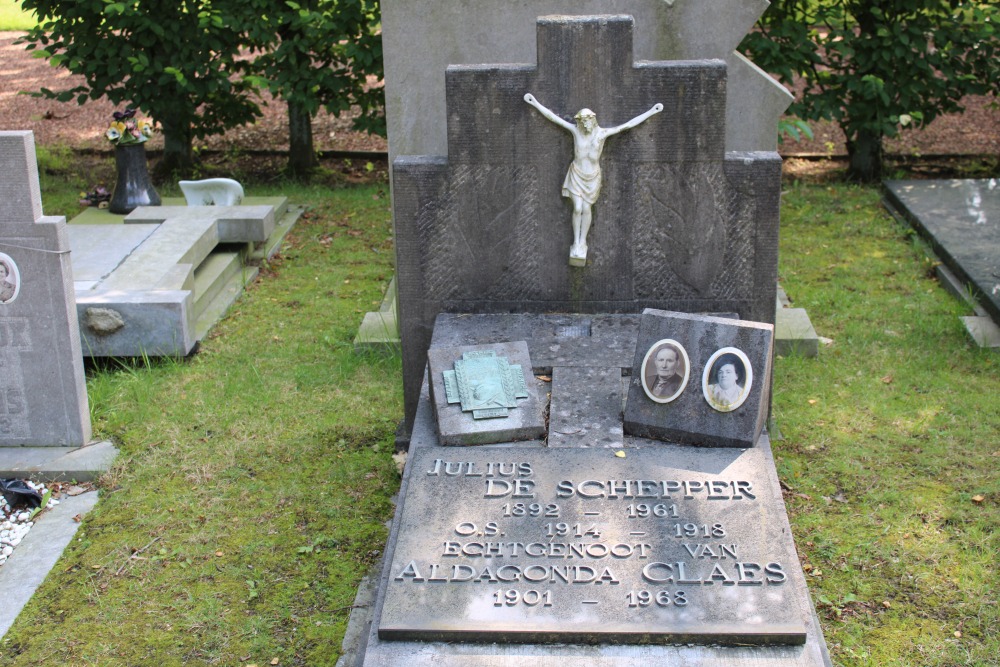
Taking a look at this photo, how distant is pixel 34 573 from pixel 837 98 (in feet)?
25.5

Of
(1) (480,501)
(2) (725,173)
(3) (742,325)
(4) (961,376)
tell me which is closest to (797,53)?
(4) (961,376)

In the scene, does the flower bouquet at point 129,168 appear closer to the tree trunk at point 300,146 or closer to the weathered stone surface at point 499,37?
the tree trunk at point 300,146

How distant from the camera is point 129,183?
364 inches

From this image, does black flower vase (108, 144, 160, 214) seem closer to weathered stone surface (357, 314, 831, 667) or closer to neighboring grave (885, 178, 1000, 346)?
weathered stone surface (357, 314, 831, 667)

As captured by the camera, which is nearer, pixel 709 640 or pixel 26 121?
pixel 709 640

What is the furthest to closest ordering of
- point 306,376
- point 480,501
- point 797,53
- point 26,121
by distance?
point 26,121
point 797,53
point 306,376
point 480,501

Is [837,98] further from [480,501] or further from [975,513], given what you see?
[480,501]

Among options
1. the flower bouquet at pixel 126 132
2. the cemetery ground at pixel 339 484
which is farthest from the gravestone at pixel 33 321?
the flower bouquet at pixel 126 132

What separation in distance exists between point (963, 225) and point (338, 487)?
218 inches

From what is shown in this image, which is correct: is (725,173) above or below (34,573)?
above

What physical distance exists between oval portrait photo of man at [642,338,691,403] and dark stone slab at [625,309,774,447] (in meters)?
0.01

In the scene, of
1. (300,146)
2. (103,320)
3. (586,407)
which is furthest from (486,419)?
(300,146)

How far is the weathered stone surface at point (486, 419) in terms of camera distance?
14.9ft

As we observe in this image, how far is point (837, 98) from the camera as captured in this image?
10148 millimetres
